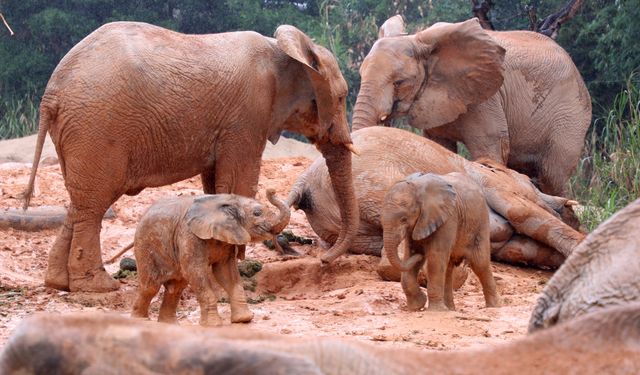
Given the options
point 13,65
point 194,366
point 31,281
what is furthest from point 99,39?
point 13,65

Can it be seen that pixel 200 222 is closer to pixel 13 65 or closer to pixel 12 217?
pixel 12 217

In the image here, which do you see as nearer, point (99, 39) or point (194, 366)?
point (194, 366)

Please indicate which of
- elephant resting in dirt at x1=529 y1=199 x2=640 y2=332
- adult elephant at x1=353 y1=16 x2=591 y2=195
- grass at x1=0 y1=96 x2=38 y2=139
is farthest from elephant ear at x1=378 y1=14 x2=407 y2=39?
grass at x1=0 y1=96 x2=38 y2=139

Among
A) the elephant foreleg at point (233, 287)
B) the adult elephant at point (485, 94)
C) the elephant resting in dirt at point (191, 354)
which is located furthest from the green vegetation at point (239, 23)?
the elephant resting in dirt at point (191, 354)

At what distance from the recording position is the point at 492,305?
6.68m

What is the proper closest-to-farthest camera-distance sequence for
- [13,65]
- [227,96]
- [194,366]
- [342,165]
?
[194,366], [227,96], [342,165], [13,65]

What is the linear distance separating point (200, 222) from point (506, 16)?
45.0ft

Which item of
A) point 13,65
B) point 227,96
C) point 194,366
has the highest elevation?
point 194,366

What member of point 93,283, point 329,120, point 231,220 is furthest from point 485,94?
point 231,220

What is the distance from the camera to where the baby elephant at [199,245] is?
5.47 metres

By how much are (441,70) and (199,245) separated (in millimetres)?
5467

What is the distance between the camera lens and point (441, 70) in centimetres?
1055

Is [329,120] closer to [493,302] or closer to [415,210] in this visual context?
[415,210]

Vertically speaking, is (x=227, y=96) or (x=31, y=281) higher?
(x=227, y=96)
